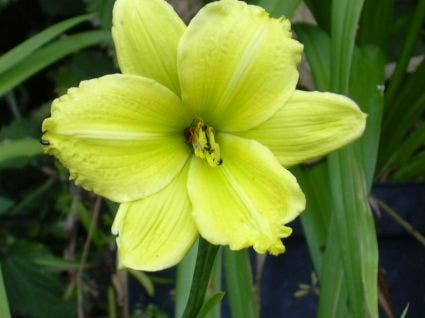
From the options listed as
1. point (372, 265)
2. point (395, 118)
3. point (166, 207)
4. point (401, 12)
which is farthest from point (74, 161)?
point (401, 12)

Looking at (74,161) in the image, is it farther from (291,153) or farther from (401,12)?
(401,12)

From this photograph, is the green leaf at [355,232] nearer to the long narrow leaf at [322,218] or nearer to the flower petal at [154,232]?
the long narrow leaf at [322,218]

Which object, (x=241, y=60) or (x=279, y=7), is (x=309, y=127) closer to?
(x=241, y=60)

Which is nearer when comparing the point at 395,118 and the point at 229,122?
the point at 229,122

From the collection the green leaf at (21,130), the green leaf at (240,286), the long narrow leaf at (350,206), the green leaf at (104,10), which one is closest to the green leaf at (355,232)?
the long narrow leaf at (350,206)

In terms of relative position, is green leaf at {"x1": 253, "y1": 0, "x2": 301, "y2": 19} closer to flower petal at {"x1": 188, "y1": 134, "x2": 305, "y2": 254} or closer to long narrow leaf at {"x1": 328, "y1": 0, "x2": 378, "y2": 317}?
long narrow leaf at {"x1": 328, "y1": 0, "x2": 378, "y2": 317}

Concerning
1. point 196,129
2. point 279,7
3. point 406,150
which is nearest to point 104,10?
point 279,7

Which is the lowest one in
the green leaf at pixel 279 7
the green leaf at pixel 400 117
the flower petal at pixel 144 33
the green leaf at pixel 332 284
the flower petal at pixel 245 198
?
the green leaf at pixel 400 117

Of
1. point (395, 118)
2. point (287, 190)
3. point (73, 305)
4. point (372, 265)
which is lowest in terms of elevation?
point (73, 305)
